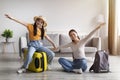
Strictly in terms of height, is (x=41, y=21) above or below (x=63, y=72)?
above

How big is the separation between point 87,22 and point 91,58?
167 centimetres

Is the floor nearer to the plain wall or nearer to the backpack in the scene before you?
the backpack

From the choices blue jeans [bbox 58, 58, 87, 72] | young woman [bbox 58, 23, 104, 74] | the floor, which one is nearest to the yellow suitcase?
the floor

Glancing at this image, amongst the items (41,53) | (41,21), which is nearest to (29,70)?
(41,53)

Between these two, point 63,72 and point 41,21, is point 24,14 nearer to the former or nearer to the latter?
point 41,21

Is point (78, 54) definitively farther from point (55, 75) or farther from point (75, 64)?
point (55, 75)

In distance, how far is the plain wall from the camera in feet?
30.3

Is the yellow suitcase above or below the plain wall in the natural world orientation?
below

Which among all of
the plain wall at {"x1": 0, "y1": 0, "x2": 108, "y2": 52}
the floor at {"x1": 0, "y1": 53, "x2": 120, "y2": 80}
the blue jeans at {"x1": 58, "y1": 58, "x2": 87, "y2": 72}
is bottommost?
the floor at {"x1": 0, "y1": 53, "x2": 120, "y2": 80}

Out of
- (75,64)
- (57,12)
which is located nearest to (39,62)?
(75,64)

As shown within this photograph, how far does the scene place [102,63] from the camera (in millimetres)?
5840

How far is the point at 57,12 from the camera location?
30.5 feet

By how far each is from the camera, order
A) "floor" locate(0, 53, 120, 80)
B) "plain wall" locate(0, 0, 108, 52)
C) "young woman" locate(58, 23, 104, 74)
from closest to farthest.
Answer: "floor" locate(0, 53, 120, 80) < "young woman" locate(58, 23, 104, 74) < "plain wall" locate(0, 0, 108, 52)

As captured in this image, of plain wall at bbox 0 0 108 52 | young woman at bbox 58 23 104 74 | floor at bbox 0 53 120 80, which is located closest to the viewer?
floor at bbox 0 53 120 80
